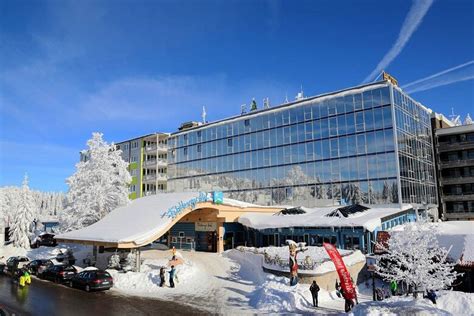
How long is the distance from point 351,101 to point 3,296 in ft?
140

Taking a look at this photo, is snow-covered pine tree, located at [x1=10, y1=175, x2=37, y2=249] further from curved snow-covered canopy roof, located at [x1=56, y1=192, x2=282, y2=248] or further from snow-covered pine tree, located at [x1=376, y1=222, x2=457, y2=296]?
snow-covered pine tree, located at [x1=376, y1=222, x2=457, y2=296]

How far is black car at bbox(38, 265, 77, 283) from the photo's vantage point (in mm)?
32438

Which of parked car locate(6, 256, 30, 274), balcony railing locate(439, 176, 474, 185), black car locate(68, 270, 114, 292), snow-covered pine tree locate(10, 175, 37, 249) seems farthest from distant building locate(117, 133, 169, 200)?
black car locate(68, 270, 114, 292)

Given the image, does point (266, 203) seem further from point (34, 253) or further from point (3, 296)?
point (3, 296)

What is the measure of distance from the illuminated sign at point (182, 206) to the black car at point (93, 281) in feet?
28.3

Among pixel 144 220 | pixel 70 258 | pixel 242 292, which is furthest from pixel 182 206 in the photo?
pixel 70 258

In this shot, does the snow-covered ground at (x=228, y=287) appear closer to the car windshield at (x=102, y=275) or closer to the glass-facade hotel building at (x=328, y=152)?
the car windshield at (x=102, y=275)

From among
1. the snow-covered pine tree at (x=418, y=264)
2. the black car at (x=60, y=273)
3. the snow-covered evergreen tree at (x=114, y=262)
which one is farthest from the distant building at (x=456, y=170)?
the black car at (x=60, y=273)

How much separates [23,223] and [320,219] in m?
44.7

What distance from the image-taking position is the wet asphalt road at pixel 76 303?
21969mm

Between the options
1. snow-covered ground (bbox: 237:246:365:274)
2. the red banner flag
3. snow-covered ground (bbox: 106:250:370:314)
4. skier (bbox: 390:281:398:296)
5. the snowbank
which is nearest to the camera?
the snowbank

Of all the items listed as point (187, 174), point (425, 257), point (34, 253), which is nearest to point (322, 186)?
point (187, 174)

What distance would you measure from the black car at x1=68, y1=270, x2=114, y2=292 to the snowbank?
1796cm

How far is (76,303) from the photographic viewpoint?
24406mm
